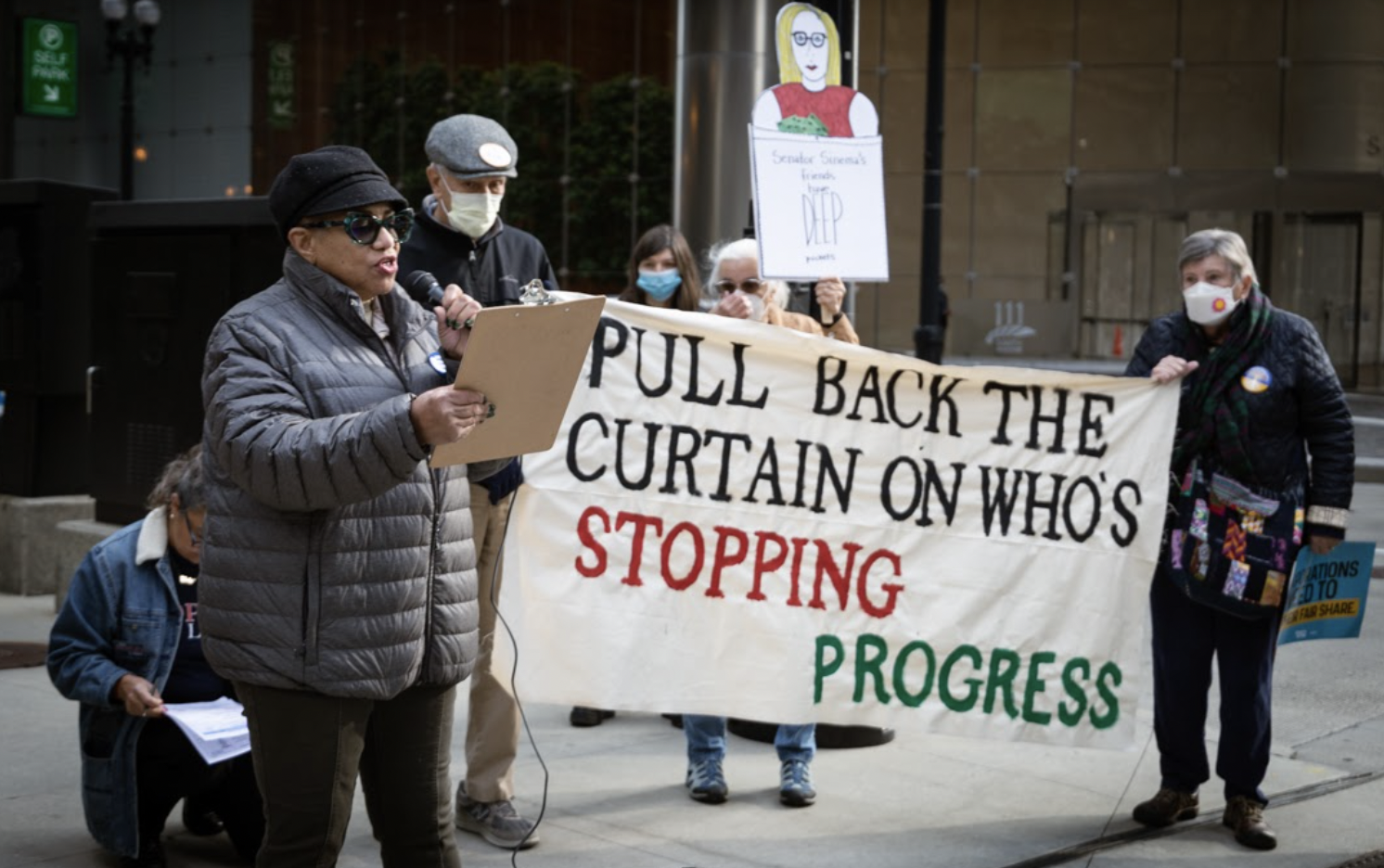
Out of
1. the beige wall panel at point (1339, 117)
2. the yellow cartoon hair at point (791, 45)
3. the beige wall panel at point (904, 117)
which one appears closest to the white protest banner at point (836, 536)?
the yellow cartoon hair at point (791, 45)

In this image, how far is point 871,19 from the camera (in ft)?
93.2

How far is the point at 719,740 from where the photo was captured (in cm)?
553

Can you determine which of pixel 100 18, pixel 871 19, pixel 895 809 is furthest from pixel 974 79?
pixel 895 809

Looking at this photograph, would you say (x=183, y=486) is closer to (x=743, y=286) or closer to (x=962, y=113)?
(x=743, y=286)

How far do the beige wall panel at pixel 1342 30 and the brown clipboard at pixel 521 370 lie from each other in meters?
25.0

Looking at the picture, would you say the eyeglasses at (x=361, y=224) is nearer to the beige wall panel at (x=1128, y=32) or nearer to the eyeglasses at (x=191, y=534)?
the eyeglasses at (x=191, y=534)

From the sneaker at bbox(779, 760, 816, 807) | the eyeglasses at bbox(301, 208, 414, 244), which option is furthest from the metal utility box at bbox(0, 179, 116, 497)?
the eyeglasses at bbox(301, 208, 414, 244)

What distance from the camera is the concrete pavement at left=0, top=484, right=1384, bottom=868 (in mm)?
4969

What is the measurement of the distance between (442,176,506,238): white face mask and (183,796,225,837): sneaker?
1.78 meters

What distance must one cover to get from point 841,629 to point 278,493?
2.40 metres

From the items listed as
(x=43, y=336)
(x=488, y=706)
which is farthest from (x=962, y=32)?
(x=488, y=706)

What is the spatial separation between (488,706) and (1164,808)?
80.7 inches

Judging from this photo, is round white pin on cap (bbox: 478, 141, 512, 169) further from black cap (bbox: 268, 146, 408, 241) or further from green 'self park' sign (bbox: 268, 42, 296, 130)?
green 'self park' sign (bbox: 268, 42, 296, 130)

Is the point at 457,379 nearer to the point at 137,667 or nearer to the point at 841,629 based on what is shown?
the point at 137,667
